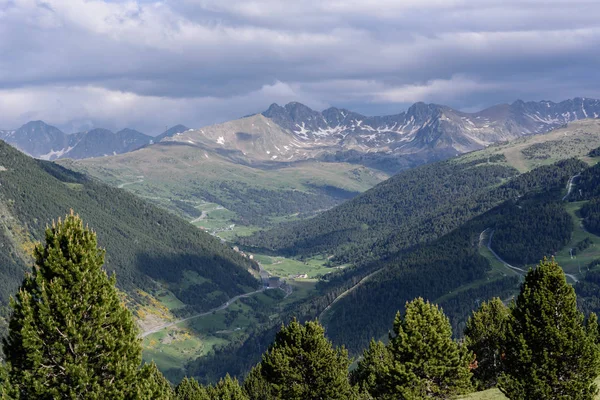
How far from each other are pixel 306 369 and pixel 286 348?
122 inches

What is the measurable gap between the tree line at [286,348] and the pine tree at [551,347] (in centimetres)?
8

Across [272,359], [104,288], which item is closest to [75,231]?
[104,288]

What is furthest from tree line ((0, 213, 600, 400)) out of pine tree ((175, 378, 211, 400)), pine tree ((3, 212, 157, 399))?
pine tree ((175, 378, 211, 400))

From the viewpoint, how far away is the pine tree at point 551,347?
50.0 m

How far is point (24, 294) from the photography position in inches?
1499

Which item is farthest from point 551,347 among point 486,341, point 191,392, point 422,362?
point 191,392

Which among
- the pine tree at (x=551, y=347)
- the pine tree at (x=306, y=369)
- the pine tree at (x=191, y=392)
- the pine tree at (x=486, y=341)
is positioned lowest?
the pine tree at (x=191, y=392)

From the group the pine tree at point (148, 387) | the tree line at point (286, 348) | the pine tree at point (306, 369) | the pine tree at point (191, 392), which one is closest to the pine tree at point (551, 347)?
the tree line at point (286, 348)

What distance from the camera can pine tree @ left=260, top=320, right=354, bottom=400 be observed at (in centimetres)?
6650

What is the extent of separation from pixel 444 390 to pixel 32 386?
4068cm

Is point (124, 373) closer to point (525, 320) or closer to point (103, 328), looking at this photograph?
point (103, 328)

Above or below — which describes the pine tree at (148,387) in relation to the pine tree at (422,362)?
above

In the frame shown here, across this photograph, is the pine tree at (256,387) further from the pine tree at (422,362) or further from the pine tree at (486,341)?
the pine tree at (422,362)

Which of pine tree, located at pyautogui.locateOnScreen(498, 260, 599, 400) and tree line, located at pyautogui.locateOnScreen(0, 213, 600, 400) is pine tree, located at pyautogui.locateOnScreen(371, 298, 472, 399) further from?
pine tree, located at pyautogui.locateOnScreen(498, 260, 599, 400)
